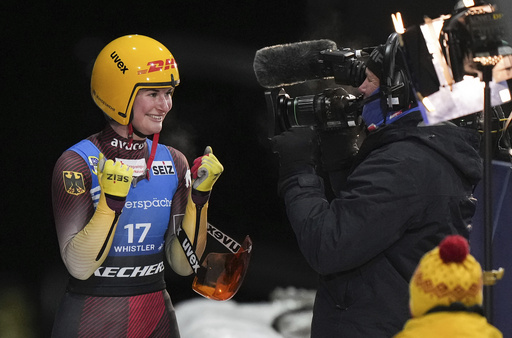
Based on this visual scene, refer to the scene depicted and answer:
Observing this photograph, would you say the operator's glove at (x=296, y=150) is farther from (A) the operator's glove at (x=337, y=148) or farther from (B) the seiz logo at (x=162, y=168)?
(B) the seiz logo at (x=162, y=168)

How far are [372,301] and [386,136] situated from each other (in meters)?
0.46

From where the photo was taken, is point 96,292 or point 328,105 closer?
point 328,105

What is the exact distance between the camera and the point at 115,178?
6.55ft

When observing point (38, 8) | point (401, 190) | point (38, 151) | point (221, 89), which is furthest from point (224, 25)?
point (401, 190)

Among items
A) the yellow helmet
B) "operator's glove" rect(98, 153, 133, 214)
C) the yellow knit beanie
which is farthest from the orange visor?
the yellow knit beanie

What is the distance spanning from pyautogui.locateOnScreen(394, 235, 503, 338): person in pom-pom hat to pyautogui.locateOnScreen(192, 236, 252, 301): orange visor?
45.3 inches

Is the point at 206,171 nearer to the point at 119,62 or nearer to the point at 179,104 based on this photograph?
the point at 119,62

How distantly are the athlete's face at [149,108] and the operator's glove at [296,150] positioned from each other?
1.50ft

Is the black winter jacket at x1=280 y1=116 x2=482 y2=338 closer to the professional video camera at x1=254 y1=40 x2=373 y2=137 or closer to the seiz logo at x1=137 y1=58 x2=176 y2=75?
the professional video camera at x1=254 y1=40 x2=373 y2=137

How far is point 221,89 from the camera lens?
334 cm

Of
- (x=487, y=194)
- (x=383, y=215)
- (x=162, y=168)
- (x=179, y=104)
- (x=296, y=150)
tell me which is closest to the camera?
(x=487, y=194)

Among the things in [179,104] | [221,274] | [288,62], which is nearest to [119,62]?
[288,62]

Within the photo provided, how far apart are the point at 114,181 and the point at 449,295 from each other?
1.15m

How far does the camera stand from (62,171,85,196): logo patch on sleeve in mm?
2102
